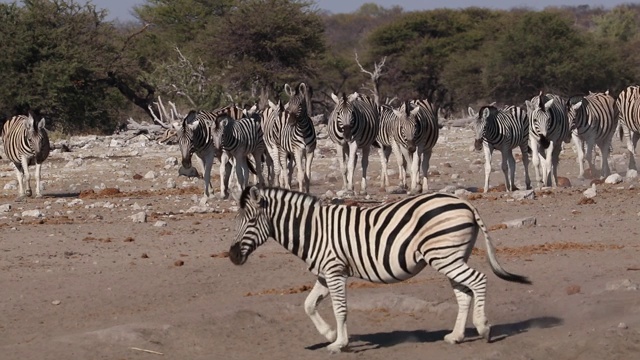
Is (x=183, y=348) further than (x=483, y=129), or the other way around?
(x=483, y=129)

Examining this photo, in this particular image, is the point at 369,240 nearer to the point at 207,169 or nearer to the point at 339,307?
the point at 339,307

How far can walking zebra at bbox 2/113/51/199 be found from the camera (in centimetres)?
1903

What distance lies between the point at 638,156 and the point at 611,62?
66.0 ft

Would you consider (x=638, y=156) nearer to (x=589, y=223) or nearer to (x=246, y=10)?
(x=589, y=223)

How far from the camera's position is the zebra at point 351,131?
18.4 meters

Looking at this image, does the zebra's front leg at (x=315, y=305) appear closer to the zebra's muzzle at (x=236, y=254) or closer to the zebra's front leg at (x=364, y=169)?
the zebra's muzzle at (x=236, y=254)

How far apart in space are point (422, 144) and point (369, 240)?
1068 centimetres

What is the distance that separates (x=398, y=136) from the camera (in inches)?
749

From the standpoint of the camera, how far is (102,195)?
18609 mm

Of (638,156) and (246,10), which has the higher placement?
(246,10)

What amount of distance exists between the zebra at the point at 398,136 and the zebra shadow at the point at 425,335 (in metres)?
9.44

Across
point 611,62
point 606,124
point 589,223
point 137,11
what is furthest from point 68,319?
point 137,11

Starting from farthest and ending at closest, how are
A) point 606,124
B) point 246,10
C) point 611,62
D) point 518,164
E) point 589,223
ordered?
point 611,62 < point 246,10 < point 518,164 < point 606,124 < point 589,223

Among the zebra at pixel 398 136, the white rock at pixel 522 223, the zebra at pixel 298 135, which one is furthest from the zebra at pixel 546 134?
the white rock at pixel 522 223
